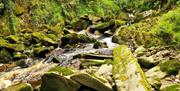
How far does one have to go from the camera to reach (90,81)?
9.86m

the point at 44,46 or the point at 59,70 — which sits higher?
the point at 59,70

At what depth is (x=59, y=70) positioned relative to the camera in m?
10.9

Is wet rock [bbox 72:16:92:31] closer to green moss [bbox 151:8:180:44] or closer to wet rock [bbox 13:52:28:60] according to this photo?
wet rock [bbox 13:52:28:60]

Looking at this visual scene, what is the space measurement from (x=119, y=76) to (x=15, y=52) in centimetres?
1600

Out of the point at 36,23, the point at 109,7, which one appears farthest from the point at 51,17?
the point at 109,7

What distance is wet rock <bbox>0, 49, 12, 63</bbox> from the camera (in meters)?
23.7

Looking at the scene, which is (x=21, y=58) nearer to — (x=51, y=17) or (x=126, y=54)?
(x=126, y=54)

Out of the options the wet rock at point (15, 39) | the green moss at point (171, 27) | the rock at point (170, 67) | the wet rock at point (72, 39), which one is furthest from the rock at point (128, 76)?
the wet rock at point (15, 39)

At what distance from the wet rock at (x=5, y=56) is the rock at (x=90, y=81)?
14683mm

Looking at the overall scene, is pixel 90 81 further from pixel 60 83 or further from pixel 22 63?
pixel 22 63

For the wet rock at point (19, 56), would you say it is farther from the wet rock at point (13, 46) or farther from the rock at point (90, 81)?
the rock at point (90, 81)

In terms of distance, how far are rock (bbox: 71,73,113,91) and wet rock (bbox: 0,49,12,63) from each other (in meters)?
14.7

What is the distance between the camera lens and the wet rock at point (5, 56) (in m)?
23.7

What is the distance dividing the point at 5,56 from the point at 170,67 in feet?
50.2
